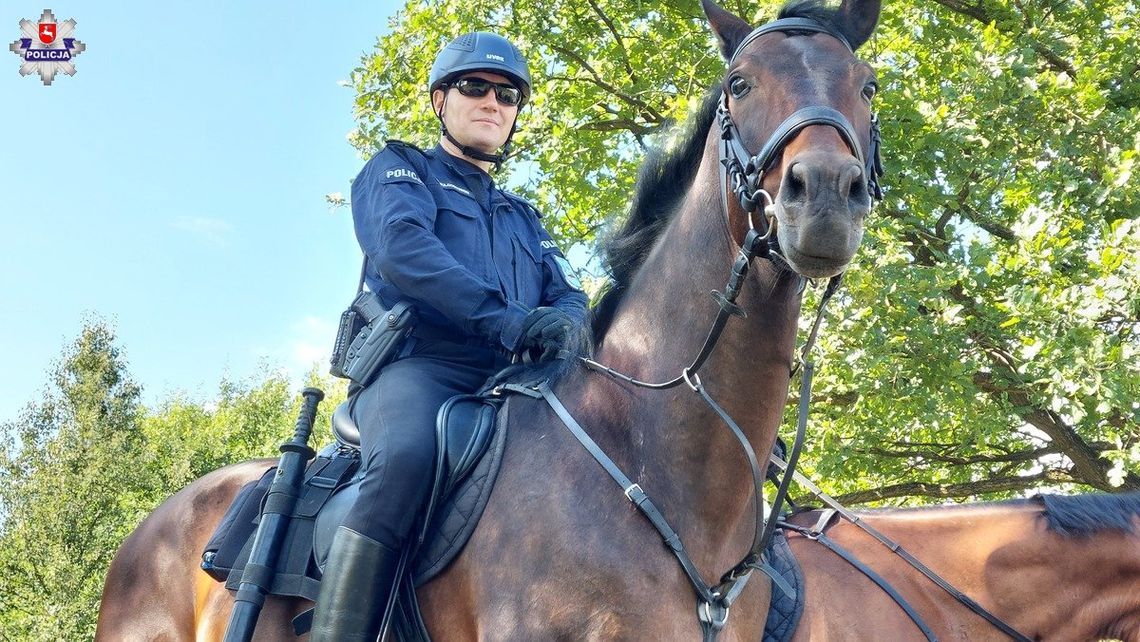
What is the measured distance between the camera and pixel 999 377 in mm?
12109

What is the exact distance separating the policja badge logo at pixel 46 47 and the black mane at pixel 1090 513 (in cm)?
1554

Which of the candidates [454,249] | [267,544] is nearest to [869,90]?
[454,249]

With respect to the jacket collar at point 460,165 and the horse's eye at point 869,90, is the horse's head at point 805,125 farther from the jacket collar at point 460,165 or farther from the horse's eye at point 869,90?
the jacket collar at point 460,165

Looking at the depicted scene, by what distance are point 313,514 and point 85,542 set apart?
37730mm

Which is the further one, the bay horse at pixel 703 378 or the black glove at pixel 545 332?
the black glove at pixel 545 332

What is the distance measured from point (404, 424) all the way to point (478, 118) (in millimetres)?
1586

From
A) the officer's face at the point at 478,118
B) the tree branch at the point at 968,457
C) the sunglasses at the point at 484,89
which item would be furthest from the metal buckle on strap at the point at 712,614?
the tree branch at the point at 968,457

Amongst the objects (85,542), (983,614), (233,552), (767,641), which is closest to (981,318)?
(983,614)

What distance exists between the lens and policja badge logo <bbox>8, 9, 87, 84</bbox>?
1677 centimetres

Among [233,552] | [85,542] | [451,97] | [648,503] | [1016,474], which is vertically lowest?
[85,542]

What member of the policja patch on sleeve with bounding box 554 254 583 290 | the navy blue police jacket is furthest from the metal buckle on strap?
the policja patch on sleeve with bounding box 554 254 583 290

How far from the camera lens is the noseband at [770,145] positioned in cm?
308

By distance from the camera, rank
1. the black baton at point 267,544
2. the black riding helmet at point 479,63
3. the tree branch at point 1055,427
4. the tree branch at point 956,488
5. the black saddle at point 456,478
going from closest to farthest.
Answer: the black saddle at point 456,478 → the black baton at point 267,544 → the black riding helmet at point 479,63 → the tree branch at point 1055,427 → the tree branch at point 956,488

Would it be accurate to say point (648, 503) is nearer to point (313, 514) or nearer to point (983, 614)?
point (313, 514)
